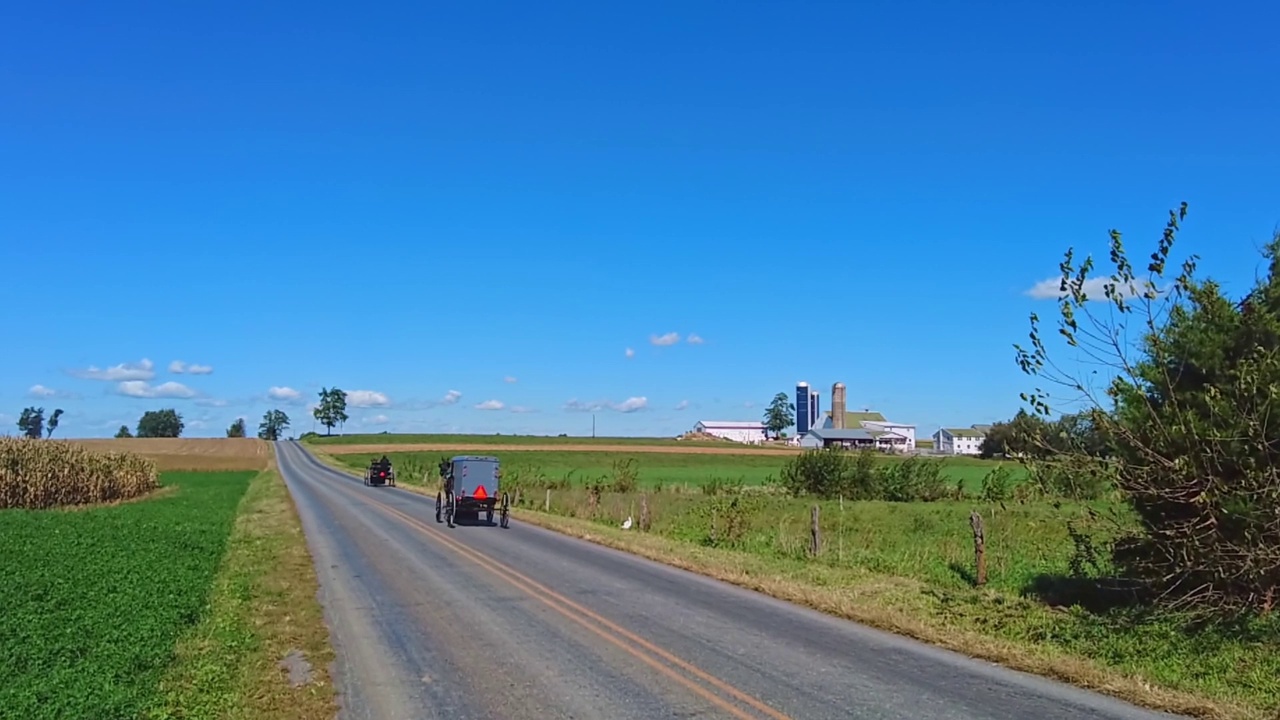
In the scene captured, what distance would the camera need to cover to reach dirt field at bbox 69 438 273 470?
93375 millimetres

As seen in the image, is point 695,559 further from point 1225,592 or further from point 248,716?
point 248,716

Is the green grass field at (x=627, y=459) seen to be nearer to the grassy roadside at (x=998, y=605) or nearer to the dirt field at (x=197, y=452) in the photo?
the dirt field at (x=197, y=452)

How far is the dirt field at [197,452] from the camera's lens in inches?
3676

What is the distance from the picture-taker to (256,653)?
10.8m

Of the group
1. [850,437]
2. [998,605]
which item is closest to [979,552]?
[998,605]

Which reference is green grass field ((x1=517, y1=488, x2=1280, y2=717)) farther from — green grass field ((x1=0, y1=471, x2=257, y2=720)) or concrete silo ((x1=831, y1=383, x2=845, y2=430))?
concrete silo ((x1=831, y1=383, x2=845, y2=430))

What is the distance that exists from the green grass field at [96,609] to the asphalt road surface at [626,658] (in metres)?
1.95

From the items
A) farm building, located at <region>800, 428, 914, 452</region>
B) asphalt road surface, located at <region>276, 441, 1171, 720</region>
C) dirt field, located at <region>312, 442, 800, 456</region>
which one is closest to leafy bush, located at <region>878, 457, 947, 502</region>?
asphalt road surface, located at <region>276, 441, 1171, 720</region>

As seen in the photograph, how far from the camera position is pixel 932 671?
9664 millimetres

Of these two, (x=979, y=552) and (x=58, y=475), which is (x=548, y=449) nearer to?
(x=58, y=475)

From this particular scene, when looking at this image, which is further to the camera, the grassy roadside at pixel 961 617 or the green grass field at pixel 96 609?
the grassy roadside at pixel 961 617

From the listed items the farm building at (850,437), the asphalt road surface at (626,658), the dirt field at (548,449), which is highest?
the farm building at (850,437)

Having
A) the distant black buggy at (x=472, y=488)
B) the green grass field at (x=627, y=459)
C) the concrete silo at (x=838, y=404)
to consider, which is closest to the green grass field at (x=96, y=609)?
the distant black buggy at (x=472, y=488)

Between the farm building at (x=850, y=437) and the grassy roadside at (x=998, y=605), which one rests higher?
the farm building at (x=850, y=437)
